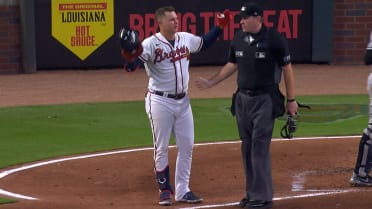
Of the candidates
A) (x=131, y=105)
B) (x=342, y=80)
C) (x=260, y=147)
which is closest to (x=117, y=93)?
(x=131, y=105)

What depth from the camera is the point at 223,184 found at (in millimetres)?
10328

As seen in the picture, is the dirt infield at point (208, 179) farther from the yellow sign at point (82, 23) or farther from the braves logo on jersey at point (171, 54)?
the yellow sign at point (82, 23)

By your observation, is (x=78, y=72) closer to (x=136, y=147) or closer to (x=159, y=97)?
(x=136, y=147)

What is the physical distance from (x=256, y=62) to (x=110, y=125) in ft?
19.9

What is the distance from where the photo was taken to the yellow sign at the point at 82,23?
21.0 m

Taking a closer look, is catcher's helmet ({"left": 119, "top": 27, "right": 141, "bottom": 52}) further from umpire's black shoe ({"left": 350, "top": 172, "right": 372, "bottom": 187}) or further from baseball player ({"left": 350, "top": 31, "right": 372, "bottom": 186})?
umpire's black shoe ({"left": 350, "top": 172, "right": 372, "bottom": 187})

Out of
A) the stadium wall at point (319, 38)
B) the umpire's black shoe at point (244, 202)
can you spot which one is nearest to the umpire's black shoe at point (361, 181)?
the umpire's black shoe at point (244, 202)

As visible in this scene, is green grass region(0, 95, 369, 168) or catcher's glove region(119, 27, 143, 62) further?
green grass region(0, 95, 369, 168)

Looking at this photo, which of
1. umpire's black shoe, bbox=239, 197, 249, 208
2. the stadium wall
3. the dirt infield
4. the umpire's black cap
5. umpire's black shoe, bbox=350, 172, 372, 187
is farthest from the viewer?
the stadium wall

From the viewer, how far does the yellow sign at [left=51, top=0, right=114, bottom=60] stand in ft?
68.9

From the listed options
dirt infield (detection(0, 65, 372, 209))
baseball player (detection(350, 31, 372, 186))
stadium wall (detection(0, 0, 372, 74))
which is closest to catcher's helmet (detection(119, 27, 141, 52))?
dirt infield (detection(0, 65, 372, 209))

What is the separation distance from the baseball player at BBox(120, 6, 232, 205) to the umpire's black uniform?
0.61 metres

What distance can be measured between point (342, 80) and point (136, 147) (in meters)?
8.17

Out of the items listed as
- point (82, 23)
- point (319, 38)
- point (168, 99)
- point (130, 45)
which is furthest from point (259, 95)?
point (319, 38)
